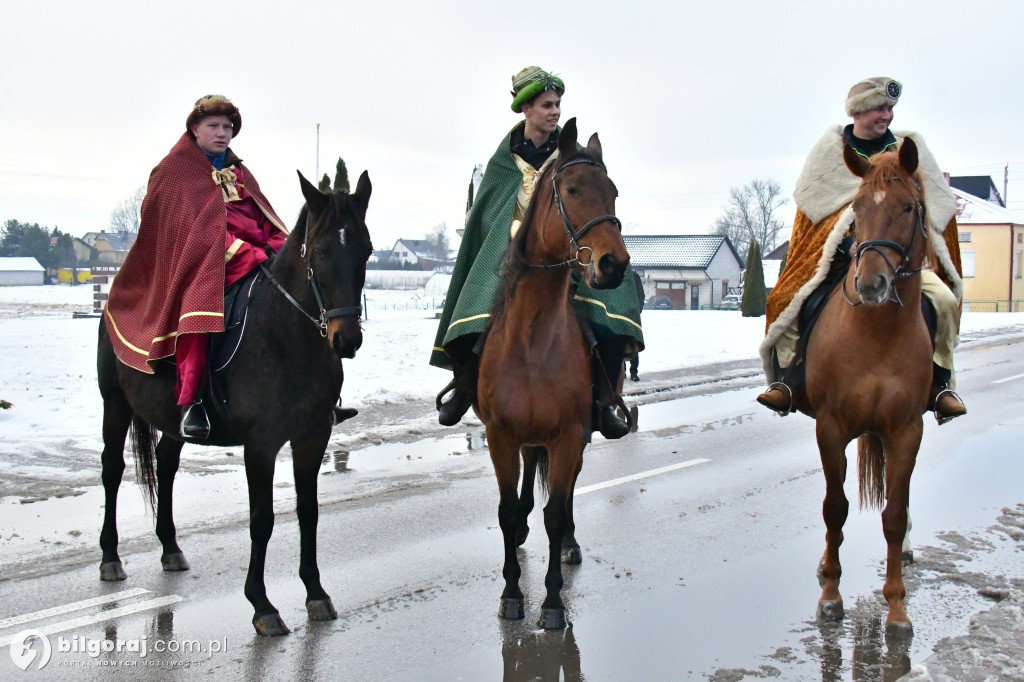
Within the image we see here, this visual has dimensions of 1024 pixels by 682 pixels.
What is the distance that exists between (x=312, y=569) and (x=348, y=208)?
2049 millimetres

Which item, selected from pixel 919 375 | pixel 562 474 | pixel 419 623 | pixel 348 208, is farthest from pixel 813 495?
pixel 348 208

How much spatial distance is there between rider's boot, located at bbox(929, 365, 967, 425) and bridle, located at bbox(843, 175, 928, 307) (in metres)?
0.95

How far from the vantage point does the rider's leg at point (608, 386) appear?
5.94 metres

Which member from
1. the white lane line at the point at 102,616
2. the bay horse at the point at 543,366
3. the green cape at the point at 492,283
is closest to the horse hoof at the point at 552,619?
the bay horse at the point at 543,366

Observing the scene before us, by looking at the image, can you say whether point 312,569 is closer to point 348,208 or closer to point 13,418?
point 348,208

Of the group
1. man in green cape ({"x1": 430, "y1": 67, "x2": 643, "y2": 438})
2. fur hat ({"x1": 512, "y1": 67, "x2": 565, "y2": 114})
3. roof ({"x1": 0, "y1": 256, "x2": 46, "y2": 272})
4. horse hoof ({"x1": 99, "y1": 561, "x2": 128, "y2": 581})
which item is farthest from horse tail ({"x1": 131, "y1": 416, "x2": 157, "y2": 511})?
roof ({"x1": 0, "y1": 256, "x2": 46, "y2": 272})

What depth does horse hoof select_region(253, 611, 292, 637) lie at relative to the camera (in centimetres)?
507

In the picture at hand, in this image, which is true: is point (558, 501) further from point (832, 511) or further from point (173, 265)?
point (173, 265)

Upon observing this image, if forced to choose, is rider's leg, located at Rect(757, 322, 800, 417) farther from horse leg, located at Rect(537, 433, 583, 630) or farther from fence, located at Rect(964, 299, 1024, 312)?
fence, located at Rect(964, 299, 1024, 312)

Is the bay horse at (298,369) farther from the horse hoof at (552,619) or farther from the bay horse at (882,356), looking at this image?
the bay horse at (882,356)

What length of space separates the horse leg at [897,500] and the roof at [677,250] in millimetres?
69520

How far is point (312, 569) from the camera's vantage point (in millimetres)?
5434

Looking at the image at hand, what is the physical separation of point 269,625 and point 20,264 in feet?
317

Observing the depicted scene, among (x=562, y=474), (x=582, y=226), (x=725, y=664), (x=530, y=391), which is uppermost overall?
(x=582, y=226)
